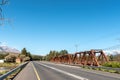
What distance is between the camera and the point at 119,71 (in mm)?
27438

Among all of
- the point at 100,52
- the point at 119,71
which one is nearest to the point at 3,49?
the point at 119,71

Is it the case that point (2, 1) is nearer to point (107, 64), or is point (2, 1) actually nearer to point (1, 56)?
point (107, 64)

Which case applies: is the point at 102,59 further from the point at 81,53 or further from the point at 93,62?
the point at 81,53

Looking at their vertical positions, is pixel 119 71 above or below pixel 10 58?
below

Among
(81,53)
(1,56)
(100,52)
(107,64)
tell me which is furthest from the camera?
(1,56)

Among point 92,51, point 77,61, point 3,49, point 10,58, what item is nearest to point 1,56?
point 10,58

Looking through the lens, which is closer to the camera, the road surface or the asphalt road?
the asphalt road

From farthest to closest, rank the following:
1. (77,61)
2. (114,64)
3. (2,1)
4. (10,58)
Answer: (10,58)
(77,61)
(114,64)
(2,1)

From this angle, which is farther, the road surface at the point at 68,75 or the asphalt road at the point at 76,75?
the road surface at the point at 68,75

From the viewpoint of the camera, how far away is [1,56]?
619ft

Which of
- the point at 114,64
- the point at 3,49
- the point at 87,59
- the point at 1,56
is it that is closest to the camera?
the point at 3,49

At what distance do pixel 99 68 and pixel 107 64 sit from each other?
1651 millimetres

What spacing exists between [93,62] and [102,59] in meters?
1.81

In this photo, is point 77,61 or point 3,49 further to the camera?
point 77,61
